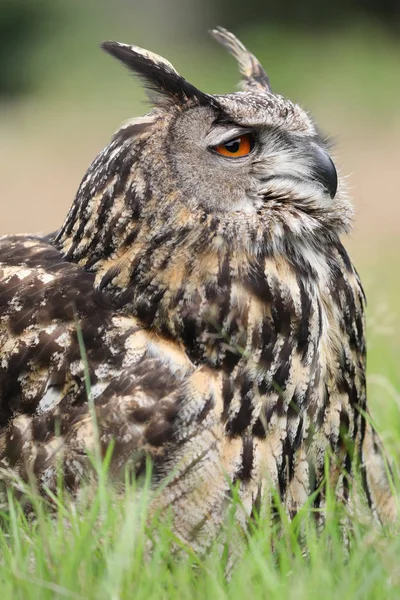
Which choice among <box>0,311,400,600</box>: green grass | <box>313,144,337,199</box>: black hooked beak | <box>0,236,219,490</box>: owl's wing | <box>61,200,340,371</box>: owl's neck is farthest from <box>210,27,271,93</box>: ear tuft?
<box>0,311,400,600</box>: green grass

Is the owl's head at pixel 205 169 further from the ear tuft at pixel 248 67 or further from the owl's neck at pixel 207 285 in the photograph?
the ear tuft at pixel 248 67

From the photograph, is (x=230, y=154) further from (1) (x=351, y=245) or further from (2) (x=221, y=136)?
(1) (x=351, y=245)

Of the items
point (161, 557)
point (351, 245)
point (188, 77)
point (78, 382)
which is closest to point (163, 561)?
point (161, 557)

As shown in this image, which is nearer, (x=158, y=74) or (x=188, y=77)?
(x=158, y=74)

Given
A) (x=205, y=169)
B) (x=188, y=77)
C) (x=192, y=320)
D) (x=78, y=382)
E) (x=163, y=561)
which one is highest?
(x=188, y=77)

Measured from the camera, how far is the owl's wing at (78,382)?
7.70 feet

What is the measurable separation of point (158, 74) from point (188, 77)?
1170cm

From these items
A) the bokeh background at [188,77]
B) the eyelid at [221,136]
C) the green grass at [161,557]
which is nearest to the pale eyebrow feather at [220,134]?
the eyelid at [221,136]

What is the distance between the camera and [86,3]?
59.2 feet

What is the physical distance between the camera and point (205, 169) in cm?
248

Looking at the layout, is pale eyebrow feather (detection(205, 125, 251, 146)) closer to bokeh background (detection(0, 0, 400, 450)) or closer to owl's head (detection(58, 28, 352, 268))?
owl's head (detection(58, 28, 352, 268))

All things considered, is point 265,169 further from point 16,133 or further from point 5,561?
point 16,133

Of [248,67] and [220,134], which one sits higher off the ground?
[248,67]

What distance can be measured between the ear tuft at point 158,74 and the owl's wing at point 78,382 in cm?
53
